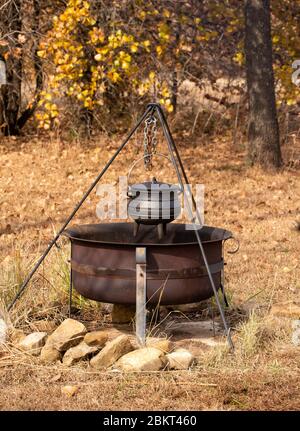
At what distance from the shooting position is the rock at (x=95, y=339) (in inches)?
207

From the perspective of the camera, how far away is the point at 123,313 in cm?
594

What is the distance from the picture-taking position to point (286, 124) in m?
14.2

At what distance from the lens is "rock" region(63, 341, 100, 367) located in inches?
200

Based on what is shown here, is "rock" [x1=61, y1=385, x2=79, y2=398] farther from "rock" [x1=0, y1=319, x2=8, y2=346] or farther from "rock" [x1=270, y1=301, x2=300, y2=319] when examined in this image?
"rock" [x1=270, y1=301, x2=300, y2=319]

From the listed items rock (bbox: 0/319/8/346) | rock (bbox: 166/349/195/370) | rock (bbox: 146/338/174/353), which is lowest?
rock (bbox: 166/349/195/370)

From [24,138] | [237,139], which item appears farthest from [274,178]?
[24,138]

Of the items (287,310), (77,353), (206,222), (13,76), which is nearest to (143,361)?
(77,353)

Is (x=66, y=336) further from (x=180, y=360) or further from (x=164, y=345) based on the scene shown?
(x=180, y=360)

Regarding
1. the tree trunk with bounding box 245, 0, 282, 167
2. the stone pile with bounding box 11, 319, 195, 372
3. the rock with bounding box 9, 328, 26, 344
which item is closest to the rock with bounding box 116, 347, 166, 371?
the stone pile with bounding box 11, 319, 195, 372

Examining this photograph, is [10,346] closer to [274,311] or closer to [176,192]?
[176,192]

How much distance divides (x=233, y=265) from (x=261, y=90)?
5.03 meters

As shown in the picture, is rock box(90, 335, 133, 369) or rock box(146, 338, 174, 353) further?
rock box(146, 338, 174, 353)

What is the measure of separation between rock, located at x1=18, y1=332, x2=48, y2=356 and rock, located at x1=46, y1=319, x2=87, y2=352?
7 centimetres
